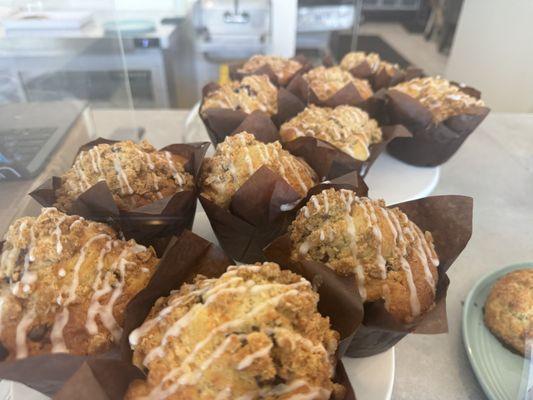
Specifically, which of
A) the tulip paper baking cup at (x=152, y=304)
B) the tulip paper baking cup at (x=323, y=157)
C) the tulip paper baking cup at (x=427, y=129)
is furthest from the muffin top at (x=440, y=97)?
the tulip paper baking cup at (x=152, y=304)

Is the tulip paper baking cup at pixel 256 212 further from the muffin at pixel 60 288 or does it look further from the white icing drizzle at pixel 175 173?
the muffin at pixel 60 288

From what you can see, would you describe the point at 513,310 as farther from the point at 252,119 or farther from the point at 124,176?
the point at 124,176

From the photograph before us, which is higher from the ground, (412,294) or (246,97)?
(246,97)

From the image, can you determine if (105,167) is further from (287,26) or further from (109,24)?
(287,26)

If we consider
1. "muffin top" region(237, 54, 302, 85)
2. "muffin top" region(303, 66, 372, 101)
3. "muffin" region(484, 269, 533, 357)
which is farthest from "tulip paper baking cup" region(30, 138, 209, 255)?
"muffin top" region(237, 54, 302, 85)

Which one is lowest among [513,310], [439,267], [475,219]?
[475,219]

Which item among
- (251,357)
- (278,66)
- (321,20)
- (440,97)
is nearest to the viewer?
(251,357)

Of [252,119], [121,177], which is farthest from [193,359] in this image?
[252,119]
